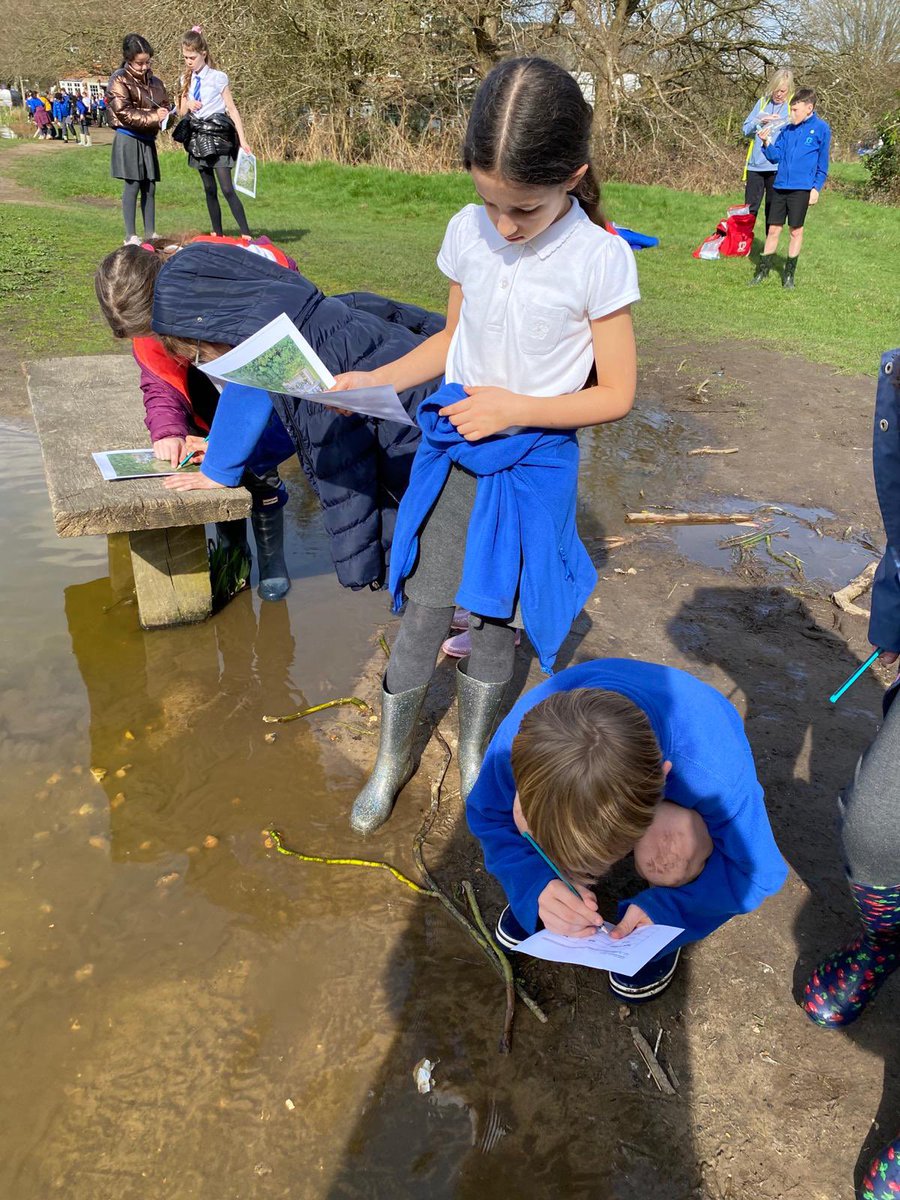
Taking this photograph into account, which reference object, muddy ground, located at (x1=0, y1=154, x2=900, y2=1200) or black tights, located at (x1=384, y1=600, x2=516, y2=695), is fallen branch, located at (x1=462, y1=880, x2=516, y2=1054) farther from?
black tights, located at (x1=384, y1=600, x2=516, y2=695)

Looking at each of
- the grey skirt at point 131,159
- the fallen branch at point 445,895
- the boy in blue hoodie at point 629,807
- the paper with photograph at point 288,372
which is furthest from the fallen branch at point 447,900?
the grey skirt at point 131,159

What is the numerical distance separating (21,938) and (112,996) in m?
0.32

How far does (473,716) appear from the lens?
2609 millimetres

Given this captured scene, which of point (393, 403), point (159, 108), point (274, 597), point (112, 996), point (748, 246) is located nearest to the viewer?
point (112, 996)

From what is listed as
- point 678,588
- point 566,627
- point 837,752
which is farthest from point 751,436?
point 566,627

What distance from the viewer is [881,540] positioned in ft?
14.8

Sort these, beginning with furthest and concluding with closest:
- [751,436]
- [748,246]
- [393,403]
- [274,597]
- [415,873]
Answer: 1. [748,246]
2. [751,436]
3. [274,597]
4. [415,873]
5. [393,403]

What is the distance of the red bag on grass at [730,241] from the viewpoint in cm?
1105

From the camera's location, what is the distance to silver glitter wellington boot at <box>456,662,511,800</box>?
8.39 feet

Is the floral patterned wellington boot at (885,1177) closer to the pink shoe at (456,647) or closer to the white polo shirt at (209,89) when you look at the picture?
the pink shoe at (456,647)

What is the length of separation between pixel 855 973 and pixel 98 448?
3.16 meters

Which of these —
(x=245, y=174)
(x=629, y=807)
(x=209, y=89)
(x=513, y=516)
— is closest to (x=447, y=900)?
(x=629, y=807)

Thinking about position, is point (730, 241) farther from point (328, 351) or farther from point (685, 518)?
point (328, 351)

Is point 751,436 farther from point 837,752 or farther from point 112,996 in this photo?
point 112,996
